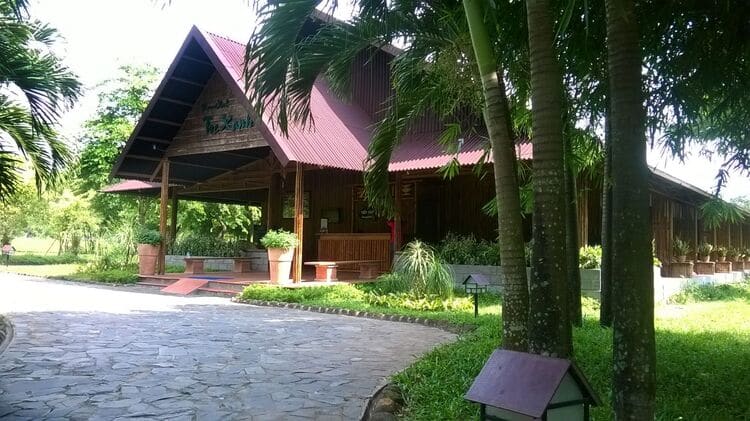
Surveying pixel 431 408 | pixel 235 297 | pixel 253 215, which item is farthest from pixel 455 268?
pixel 253 215

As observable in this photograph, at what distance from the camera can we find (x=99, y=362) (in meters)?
6.04

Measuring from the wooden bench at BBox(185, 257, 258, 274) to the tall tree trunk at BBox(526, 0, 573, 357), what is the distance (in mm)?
14086

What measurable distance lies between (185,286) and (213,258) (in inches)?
140

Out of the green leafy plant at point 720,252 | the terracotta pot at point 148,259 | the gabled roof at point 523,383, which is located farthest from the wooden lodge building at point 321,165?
the gabled roof at point 523,383

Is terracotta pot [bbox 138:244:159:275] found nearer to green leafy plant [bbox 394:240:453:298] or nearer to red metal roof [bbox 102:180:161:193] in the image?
red metal roof [bbox 102:180:161:193]

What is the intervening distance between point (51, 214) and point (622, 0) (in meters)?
35.4

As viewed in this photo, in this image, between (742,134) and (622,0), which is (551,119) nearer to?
(622,0)

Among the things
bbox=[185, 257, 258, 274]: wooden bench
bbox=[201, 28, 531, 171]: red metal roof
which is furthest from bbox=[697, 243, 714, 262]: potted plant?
bbox=[185, 257, 258, 274]: wooden bench

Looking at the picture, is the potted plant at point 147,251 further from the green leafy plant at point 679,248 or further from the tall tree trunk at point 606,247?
the green leafy plant at point 679,248

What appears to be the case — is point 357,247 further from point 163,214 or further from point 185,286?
point 163,214

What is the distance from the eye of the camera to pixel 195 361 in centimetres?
620

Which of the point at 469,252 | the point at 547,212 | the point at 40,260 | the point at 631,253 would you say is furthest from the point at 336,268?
the point at 40,260

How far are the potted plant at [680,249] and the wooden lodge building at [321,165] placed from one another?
353 millimetres

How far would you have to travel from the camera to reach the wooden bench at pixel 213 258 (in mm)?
16125
